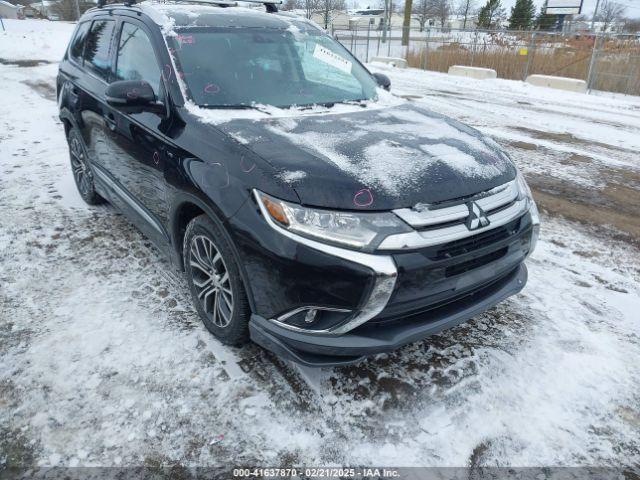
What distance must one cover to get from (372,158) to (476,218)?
24.5 inches

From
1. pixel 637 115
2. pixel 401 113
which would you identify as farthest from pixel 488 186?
pixel 637 115

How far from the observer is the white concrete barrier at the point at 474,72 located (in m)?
16.4

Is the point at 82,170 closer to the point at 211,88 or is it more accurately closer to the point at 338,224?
the point at 211,88

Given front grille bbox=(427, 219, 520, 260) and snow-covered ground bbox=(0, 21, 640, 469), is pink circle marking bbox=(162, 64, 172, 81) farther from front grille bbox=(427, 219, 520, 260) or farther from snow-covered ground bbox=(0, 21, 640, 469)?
front grille bbox=(427, 219, 520, 260)

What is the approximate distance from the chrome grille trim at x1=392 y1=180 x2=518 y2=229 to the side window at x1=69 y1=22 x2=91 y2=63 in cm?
397

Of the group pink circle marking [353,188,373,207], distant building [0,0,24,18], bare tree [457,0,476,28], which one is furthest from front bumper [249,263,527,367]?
bare tree [457,0,476,28]

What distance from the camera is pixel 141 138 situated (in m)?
3.15

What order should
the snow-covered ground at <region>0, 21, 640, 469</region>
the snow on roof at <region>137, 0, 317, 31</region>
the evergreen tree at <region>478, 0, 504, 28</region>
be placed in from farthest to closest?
the evergreen tree at <region>478, 0, 504, 28</region>
the snow on roof at <region>137, 0, 317, 31</region>
the snow-covered ground at <region>0, 21, 640, 469</region>

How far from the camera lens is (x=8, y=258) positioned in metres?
3.80

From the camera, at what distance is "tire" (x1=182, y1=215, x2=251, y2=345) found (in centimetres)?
250

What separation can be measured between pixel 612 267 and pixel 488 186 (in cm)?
209

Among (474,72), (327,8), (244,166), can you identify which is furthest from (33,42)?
(327,8)

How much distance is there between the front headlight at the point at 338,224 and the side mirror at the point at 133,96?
4.42 feet

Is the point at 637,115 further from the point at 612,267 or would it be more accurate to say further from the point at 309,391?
the point at 309,391
